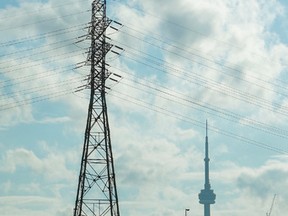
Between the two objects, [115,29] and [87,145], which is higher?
[115,29]

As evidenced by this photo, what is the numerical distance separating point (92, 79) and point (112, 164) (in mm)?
13883

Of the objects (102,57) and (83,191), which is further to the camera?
(102,57)

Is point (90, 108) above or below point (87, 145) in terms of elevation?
above

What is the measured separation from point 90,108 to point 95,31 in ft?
40.6

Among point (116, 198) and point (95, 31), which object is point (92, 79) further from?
point (116, 198)

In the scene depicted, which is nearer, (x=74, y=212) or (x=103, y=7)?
(x=74, y=212)

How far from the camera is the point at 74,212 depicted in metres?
88.9

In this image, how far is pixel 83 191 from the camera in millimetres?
89875

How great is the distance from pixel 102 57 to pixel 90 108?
850cm

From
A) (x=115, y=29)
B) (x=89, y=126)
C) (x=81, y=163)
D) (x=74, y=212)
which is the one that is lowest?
(x=74, y=212)

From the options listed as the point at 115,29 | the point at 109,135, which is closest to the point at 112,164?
the point at 109,135

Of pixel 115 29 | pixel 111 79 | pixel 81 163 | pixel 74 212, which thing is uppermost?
pixel 115 29

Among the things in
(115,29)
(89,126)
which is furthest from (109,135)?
(115,29)

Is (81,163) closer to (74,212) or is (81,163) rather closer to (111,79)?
(74,212)
